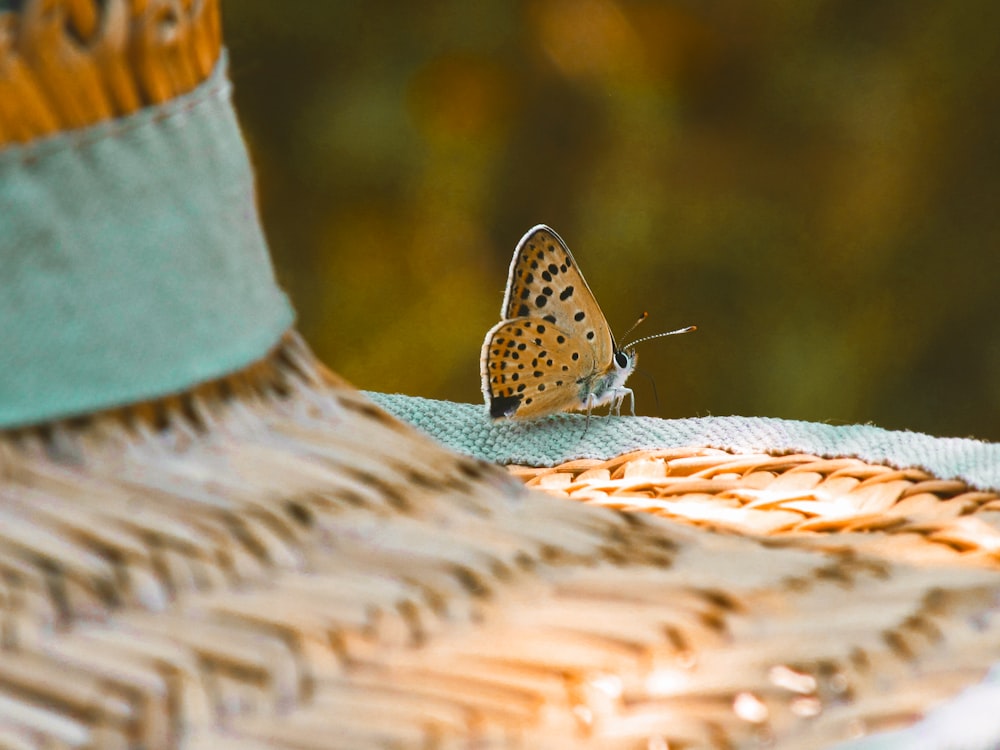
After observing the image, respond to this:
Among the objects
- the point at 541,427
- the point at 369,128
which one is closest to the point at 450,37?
the point at 369,128

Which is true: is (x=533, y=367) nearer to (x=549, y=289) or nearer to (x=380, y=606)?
(x=549, y=289)

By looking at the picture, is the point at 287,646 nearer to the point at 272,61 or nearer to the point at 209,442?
the point at 209,442

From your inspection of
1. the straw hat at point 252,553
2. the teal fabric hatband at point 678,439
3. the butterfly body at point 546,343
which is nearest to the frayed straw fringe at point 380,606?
the straw hat at point 252,553

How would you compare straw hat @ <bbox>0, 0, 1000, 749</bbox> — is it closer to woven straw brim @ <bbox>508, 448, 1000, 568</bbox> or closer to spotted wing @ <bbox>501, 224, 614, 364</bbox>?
woven straw brim @ <bbox>508, 448, 1000, 568</bbox>

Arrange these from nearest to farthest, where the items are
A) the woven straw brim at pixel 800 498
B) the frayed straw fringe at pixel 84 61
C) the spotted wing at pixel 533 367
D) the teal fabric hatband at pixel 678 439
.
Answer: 1. the frayed straw fringe at pixel 84 61
2. the woven straw brim at pixel 800 498
3. the teal fabric hatband at pixel 678 439
4. the spotted wing at pixel 533 367

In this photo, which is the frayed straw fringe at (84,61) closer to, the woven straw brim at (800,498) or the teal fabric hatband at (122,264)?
the teal fabric hatband at (122,264)

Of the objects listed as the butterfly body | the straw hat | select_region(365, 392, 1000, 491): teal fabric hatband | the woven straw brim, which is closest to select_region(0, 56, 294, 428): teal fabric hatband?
the straw hat

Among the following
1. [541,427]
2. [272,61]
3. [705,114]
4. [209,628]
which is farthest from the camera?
[705,114]
